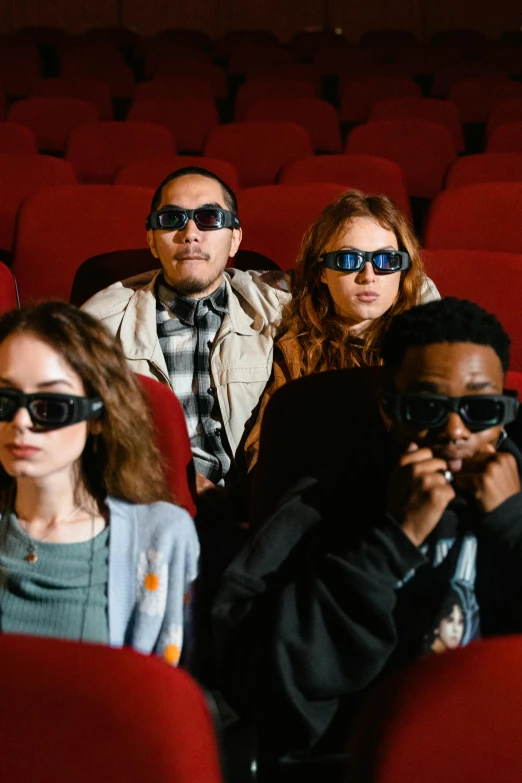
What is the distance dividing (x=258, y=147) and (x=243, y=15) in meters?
3.36

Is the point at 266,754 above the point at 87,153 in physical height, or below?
below

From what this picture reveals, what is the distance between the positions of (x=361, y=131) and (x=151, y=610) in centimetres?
249

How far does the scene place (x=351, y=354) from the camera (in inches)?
63.9

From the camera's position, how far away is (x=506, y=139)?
3127mm

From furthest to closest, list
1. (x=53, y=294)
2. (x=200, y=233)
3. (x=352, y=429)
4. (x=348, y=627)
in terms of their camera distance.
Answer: (x=53, y=294) → (x=200, y=233) → (x=352, y=429) → (x=348, y=627)

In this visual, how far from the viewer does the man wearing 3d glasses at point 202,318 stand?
167cm

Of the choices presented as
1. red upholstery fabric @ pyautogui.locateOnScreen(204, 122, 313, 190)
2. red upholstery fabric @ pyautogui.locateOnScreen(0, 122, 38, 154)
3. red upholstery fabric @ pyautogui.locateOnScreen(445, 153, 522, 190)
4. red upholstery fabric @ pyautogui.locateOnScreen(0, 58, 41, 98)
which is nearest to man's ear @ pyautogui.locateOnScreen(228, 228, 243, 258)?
red upholstery fabric @ pyautogui.locateOnScreen(445, 153, 522, 190)

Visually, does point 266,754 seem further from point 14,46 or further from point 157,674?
point 14,46

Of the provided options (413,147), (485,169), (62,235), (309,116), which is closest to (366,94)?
(309,116)

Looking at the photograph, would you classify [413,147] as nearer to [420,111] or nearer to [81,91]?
[420,111]

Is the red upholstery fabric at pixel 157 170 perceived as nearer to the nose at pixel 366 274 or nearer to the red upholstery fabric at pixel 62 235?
the red upholstery fabric at pixel 62 235

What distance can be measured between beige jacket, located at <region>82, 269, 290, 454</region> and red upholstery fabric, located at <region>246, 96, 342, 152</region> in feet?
6.17

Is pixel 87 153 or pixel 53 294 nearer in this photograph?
pixel 53 294

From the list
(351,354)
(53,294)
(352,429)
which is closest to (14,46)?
(53,294)
